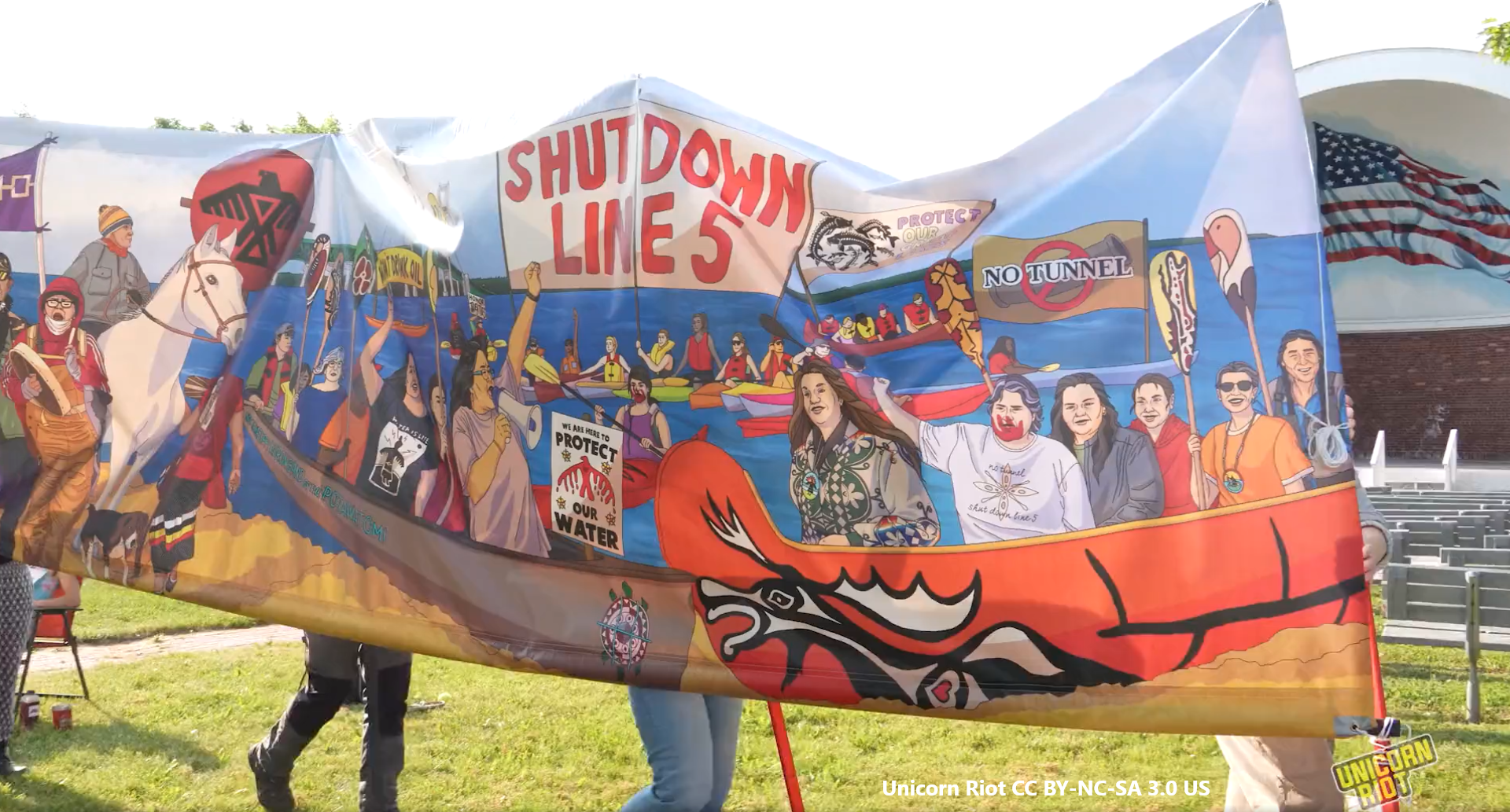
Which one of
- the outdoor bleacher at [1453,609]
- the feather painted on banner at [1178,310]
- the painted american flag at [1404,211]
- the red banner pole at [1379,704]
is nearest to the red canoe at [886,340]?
the feather painted on banner at [1178,310]

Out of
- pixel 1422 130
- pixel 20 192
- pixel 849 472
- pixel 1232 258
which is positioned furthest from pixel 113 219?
pixel 1422 130

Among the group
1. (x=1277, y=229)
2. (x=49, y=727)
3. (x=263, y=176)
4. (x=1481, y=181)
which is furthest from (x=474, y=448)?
(x=1481, y=181)

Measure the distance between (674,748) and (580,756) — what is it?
7.59 ft

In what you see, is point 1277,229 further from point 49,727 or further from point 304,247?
point 49,727

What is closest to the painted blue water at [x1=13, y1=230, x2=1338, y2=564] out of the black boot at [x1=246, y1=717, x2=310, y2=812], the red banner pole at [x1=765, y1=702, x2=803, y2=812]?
the red banner pole at [x1=765, y1=702, x2=803, y2=812]

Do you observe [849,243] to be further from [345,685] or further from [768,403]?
[345,685]

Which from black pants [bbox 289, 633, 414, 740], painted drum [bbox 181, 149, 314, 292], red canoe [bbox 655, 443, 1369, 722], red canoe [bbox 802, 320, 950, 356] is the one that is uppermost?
painted drum [bbox 181, 149, 314, 292]

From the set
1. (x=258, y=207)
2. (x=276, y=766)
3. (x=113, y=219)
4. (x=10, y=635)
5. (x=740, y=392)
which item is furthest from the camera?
(x=10, y=635)

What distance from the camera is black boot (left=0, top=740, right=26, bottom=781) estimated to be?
5035mm

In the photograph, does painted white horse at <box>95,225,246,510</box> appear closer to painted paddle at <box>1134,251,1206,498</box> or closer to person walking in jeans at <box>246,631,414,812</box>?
person walking in jeans at <box>246,631,414,812</box>

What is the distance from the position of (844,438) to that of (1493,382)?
30602mm

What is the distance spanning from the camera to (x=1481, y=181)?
2519 centimetres

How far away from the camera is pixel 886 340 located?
3.23m

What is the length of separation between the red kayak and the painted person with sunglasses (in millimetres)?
750
